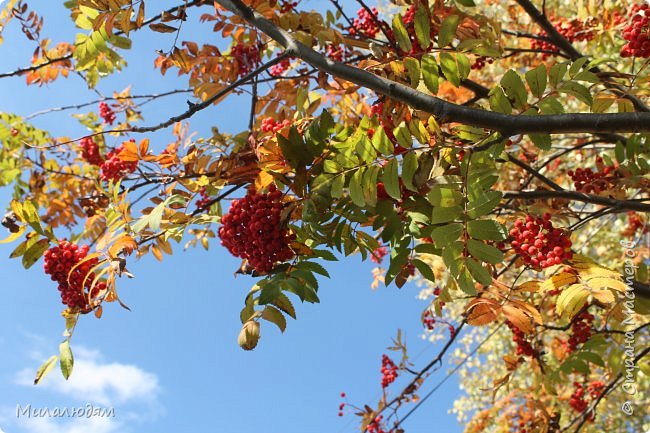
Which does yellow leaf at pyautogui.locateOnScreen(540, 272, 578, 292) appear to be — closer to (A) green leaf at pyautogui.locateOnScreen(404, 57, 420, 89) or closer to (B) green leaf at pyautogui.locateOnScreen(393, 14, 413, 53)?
(A) green leaf at pyautogui.locateOnScreen(404, 57, 420, 89)

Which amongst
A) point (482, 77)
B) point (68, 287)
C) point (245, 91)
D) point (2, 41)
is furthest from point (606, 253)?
point (2, 41)

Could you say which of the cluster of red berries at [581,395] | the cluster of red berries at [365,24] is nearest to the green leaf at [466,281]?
the cluster of red berries at [365,24]

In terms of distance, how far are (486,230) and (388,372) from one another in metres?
2.73

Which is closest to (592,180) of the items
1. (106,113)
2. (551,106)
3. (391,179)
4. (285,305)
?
(551,106)

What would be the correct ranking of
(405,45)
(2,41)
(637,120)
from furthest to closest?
(2,41) < (405,45) < (637,120)

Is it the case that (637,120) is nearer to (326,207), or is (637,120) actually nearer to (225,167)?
(326,207)

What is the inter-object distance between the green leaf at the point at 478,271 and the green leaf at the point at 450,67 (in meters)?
0.64

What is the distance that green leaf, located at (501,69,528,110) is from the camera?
164cm

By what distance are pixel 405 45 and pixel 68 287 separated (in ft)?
5.29

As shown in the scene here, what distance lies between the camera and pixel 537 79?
1.73m

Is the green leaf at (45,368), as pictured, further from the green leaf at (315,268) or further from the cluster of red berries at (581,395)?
the cluster of red berries at (581,395)

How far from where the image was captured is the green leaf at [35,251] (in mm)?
2053

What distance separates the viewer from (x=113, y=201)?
196cm

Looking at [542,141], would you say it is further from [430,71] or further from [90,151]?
[90,151]
